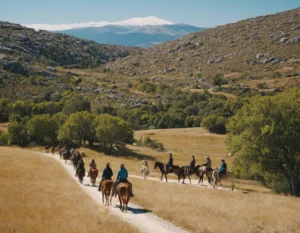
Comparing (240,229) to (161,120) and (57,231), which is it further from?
(161,120)

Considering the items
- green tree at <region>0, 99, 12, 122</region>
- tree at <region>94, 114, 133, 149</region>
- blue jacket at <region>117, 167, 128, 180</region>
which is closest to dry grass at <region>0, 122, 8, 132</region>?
green tree at <region>0, 99, 12, 122</region>

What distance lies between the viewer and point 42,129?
9012cm

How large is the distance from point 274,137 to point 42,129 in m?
67.8

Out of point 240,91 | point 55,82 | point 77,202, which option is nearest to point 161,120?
point 240,91

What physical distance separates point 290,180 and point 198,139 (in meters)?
74.8

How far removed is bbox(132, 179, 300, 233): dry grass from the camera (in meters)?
18.1

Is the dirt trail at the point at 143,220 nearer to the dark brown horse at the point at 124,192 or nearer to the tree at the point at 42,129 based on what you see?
the dark brown horse at the point at 124,192

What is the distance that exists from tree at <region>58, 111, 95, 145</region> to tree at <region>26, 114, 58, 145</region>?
6.32 m

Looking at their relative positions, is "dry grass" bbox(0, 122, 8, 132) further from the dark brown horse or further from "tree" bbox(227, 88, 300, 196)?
the dark brown horse

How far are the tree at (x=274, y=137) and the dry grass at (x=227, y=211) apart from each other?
777cm

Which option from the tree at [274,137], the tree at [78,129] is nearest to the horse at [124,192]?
the tree at [274,137]

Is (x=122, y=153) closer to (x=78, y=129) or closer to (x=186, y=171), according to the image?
(x=78, y=129)

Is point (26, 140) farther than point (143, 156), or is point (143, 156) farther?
point (26, 140)

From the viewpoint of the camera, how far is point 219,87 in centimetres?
19525
